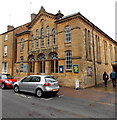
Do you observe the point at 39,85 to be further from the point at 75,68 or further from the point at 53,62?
the point at 53,62

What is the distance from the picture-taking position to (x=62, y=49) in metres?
13.9

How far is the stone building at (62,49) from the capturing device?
41.9ft

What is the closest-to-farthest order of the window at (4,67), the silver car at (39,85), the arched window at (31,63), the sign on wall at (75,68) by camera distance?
the silver car at (39,85)
the sign on wall at (75,68)
the arched window at (31,63)
the window at (4,67)

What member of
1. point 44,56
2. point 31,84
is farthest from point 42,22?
point 31,84

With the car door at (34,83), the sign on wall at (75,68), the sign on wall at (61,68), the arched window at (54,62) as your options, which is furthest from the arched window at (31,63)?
the car door at (34,83)

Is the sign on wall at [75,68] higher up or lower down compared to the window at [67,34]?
lower down

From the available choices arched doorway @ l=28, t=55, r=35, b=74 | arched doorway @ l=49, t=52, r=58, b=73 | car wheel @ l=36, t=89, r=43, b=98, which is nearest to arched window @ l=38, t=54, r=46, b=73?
arched doorway @ l=49, t=52, r=58, b=73

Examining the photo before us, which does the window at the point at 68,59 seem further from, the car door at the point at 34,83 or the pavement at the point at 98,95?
the car door at the point at 34,83

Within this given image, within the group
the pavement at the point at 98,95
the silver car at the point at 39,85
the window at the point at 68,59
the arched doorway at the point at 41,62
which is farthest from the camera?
the arched doorway at the point at 41,62

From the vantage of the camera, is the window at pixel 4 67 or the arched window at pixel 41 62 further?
the window at pixel 4 67

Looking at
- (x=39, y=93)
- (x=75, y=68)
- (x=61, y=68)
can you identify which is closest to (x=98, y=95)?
(x=75, y=68)

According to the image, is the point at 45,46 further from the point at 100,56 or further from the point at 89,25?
the point at 100,56

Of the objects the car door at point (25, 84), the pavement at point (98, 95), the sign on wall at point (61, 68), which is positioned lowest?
the pavement at point (98, 95)

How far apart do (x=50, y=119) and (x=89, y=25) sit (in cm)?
1388
